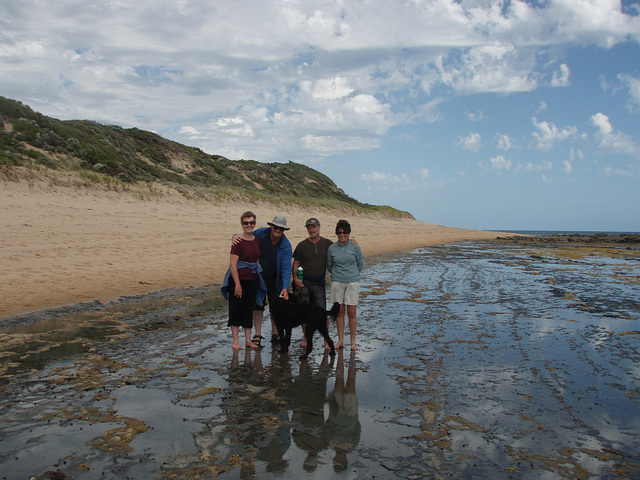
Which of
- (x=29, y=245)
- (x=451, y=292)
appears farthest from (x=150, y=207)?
(x=451, y=292)

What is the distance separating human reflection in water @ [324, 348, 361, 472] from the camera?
374 cm

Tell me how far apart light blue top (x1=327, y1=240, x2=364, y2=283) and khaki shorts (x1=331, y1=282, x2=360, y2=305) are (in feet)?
0.24

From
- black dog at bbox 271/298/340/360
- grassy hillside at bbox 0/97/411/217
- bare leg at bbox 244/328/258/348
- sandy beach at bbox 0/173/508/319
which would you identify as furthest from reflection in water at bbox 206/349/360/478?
grassy hillside at bbox 0/97/411/217

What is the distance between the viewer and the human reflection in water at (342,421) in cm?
374

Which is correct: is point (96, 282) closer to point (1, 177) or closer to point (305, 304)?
point (305, 304)

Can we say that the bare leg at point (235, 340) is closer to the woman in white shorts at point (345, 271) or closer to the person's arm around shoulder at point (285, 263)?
the person's arm around shoulder at point (285, 263)

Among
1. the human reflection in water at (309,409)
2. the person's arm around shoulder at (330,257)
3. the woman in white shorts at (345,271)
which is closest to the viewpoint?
the human reflection in water at (309,409)

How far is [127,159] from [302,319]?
28.4m

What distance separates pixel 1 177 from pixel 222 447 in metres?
19.4

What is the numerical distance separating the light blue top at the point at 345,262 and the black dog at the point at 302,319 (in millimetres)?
532

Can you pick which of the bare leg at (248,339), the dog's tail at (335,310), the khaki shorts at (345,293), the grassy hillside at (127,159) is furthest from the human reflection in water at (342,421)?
the grassy hillside at (127,159)

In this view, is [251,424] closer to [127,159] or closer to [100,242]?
[100,242]

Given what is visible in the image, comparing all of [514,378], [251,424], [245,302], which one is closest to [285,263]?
[245,302]

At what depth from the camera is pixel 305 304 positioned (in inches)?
249
